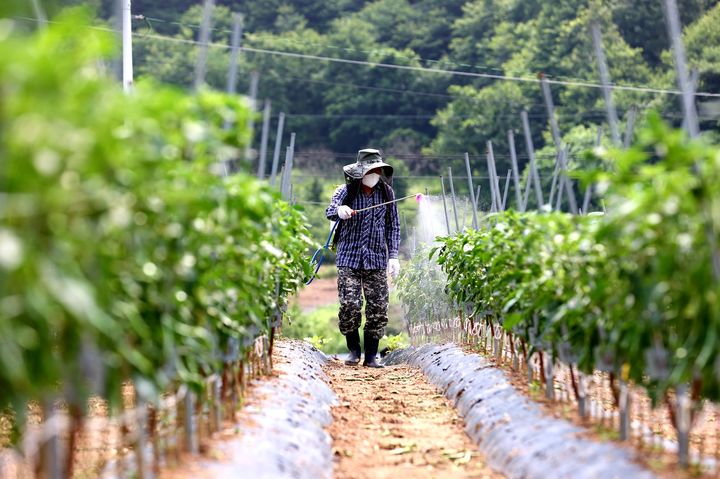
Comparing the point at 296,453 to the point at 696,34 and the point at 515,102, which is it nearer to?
the point at 696,34

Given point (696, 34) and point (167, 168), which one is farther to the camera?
point (696, 34)

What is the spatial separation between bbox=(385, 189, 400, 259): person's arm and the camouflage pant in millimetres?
259

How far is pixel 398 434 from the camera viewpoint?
7.21 m

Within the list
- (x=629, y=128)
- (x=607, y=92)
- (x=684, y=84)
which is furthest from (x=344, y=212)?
(x=684, y=84)

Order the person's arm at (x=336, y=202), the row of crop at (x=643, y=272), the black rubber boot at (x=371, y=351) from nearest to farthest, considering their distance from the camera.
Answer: the row of crop at (x=643, y=272) < the person's arm at (x=336, y=202) < the black rubber boot at (x=371, y=351)

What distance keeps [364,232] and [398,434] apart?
3710 mm

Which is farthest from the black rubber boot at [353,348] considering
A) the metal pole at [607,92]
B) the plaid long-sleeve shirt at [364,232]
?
the metal pole at [607,92]

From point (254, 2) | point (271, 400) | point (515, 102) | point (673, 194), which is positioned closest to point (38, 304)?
point (673, 194)

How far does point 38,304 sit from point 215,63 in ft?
149

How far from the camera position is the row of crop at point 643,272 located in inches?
173

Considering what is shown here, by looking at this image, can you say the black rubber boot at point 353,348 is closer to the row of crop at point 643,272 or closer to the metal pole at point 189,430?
the row of crop at point 643,272

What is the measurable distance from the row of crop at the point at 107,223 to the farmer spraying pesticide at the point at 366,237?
4.94 metres

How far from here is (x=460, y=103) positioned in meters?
48.9

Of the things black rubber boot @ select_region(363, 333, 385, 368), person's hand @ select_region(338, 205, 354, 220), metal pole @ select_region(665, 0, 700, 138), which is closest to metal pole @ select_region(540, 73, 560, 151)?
metal pole @ select_region(665, 0, 700, 138)
